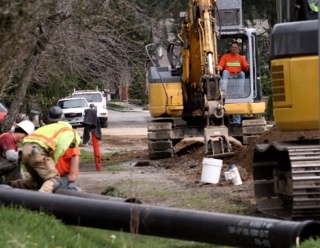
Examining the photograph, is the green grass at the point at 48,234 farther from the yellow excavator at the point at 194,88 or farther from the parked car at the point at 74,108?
the parked car at the point at 74,108

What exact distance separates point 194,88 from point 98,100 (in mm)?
30047

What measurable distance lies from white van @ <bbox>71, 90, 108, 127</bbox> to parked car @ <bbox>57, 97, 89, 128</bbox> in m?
0.86

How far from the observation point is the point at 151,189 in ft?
56.9

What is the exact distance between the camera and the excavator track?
1123 centimetres

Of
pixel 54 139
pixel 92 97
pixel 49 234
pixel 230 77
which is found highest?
pixel 230 77

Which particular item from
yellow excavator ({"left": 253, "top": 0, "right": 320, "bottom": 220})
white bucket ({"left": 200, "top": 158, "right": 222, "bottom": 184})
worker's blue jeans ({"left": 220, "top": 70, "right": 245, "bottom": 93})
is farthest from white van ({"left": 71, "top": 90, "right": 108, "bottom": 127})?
yellow excavator ({"left": 253, "top": 0, "right": 320, "bottom": 220})

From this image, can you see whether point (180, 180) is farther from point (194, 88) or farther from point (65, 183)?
point (65, 183)

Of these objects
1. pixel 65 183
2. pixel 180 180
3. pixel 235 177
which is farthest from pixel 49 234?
pixel 180 180

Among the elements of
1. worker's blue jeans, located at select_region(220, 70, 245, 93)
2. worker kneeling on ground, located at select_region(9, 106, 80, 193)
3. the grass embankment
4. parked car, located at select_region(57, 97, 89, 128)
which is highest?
worker's blue jeans, located at select_region(220, 70, 245, 93)

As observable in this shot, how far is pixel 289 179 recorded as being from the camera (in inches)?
490

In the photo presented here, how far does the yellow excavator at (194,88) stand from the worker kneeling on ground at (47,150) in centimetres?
1053

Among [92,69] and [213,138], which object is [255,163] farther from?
[92,69]

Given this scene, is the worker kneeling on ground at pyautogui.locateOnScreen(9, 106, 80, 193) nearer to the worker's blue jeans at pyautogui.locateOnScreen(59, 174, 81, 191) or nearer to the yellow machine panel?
the worker's blue jeans at pyautogui.locateOnScreen(59, 174, 81, 191)

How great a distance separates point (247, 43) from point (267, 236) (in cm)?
1673
